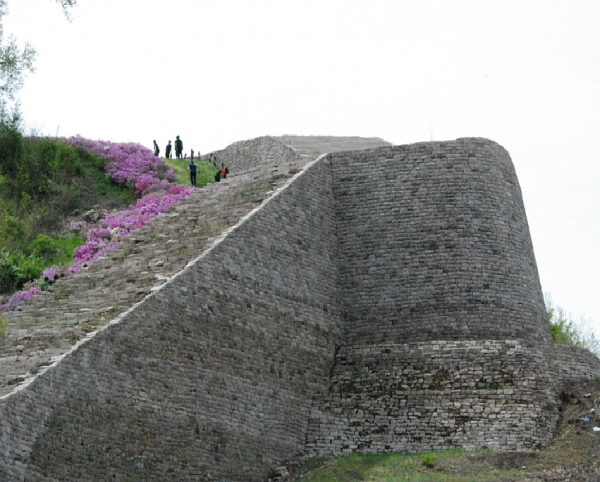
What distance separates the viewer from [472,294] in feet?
113

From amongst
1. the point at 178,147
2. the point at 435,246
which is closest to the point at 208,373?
the point at 435,246

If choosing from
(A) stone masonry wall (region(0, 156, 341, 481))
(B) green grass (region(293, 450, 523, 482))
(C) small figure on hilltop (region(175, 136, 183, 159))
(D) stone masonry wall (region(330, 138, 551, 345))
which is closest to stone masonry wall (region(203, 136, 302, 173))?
(C) small figure on hilltop (region(175, 136, 183, 159))

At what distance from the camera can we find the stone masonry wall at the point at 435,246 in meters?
34.5

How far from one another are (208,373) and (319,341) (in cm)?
442

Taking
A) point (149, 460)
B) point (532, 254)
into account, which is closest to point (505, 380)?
point (532, 254)

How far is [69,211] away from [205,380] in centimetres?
1498

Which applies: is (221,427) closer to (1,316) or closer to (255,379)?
(255,379)

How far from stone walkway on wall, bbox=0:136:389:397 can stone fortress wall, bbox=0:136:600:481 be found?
0.15 m

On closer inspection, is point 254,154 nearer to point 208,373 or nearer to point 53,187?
point 53,187

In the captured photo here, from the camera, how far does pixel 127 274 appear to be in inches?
1302

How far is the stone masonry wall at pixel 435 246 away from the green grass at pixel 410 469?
4.58 m

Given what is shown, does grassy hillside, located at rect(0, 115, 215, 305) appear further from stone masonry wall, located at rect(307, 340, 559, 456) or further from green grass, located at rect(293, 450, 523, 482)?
green grass, located at rect(293, 450, 523, 482)

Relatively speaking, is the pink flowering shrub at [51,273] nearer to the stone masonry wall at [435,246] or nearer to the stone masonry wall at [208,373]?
the stone masonry wall at [208,373]

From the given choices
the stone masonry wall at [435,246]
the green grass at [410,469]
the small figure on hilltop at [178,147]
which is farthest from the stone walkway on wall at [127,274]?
the small figure on hilltop at [178,147]
